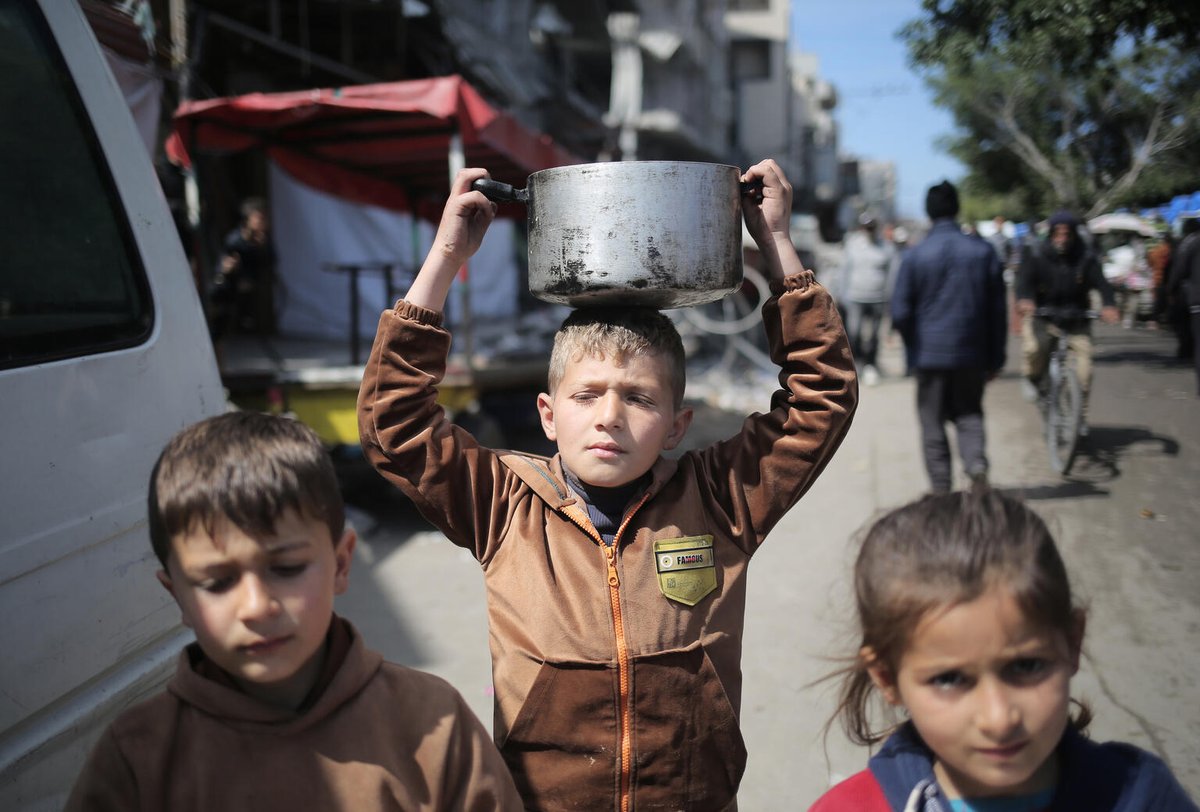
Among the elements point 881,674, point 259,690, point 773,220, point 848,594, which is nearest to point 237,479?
point 259,690

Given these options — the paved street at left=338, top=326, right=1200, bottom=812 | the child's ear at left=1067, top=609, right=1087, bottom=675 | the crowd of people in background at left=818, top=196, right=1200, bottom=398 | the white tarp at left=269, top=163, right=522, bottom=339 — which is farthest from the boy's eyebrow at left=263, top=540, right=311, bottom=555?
the white tarp at left=269, top=163, right=522, bottom=339

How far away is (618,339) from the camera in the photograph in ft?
5.69

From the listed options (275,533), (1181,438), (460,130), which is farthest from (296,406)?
(1181,438)

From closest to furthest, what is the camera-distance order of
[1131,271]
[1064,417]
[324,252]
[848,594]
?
[848,594] → [1064,417] → [324,252] → [1131,271]

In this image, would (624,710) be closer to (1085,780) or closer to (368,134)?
(1085,780)

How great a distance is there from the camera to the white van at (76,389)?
148 cm

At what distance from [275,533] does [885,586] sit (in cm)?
85

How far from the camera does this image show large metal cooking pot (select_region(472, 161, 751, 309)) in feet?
5.39

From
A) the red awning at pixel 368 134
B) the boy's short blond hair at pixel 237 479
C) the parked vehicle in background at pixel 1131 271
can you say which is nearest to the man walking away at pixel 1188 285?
the parked vehicle in background at pixel 1131 271

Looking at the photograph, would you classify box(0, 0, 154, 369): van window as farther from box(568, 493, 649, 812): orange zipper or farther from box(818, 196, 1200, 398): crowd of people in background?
box(818, 196, 1200, 398): crowd of people in background

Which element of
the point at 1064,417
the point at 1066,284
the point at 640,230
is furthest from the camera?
the point at 1066,284

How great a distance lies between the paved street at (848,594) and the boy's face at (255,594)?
94 cm

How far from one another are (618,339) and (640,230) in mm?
212

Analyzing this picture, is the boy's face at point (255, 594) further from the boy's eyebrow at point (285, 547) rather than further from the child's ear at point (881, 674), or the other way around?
the child's ear at point (881, 674)
